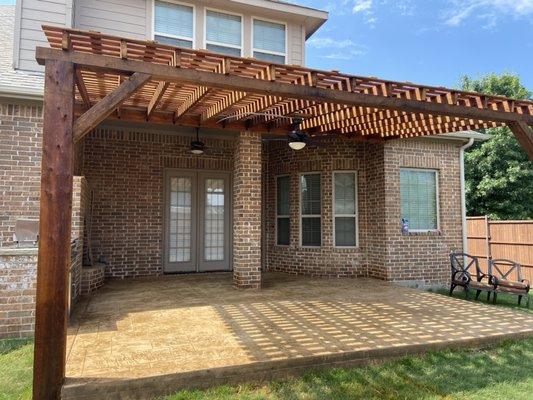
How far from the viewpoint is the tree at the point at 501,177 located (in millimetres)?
16641

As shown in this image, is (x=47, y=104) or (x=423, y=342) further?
(x=423, y=342)

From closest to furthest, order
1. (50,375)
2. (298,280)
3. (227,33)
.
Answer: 1. (50,375)
2. (298,280)
3. (227,33)

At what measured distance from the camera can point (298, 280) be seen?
26.4 ft

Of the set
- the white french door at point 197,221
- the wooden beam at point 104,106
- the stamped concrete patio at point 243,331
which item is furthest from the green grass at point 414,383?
the white french door at point 197,221

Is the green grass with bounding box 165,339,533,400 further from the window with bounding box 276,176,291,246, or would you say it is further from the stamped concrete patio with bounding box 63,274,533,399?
the window with bounding box 276,176,291,246

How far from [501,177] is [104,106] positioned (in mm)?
17545

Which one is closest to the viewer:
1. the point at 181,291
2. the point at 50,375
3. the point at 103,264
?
the point at 50,375

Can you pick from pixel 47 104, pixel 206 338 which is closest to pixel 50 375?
pixel 206 338

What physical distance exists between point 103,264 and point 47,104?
4.85m

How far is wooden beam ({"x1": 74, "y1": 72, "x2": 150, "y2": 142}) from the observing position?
3.33 metres

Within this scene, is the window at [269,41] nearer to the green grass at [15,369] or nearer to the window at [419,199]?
the window at [419,199]

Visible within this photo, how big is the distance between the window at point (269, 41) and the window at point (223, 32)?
0.39 metres

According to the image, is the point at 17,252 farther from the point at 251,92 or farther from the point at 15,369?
the point at 251,92

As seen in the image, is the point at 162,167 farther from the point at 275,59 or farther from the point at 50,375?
the point at 50,375
